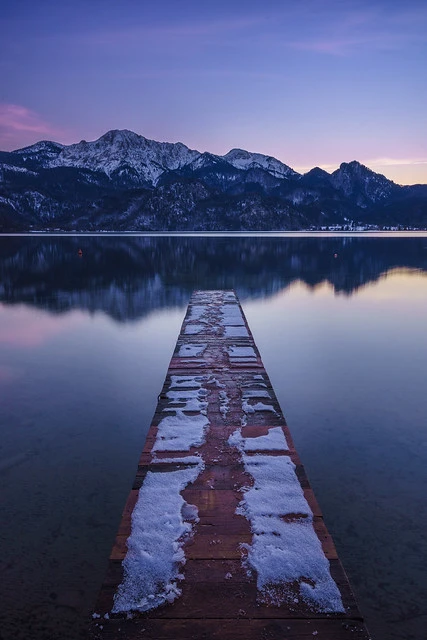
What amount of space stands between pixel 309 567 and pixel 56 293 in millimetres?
38459

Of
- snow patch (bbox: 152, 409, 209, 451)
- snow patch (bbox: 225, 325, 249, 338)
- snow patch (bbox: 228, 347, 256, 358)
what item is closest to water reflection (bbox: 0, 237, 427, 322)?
snow patch (bbox: 225, 325, 249, 338)

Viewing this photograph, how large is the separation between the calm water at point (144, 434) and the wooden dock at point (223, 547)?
4.05 feet

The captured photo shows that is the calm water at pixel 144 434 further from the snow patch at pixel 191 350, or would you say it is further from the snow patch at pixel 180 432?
the snow patch at pixel 191 350

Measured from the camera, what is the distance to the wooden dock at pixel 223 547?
5.38 metres

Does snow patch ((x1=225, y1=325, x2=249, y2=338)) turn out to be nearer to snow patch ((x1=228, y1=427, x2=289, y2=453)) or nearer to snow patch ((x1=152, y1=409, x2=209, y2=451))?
snow patch ((x1=152, y1=409, x2=209, y2=451))

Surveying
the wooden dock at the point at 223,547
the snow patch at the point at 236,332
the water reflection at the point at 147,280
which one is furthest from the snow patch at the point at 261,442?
the water reflection at the point at 147,280

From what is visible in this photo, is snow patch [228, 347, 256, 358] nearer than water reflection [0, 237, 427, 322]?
Yes

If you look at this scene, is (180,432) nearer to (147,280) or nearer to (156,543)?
(156,543)

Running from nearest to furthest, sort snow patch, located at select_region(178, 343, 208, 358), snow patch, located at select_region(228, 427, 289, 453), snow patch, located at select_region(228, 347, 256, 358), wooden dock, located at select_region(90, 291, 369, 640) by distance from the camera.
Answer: wooden dock, located at select_region(90, 291, 369, 640)
snow patch, located at select_region(228, 427, 289, 453)
snow patch, located at select_region(228, 347, 256, 358)
snow patch, located at select_region(178, 343, 208, 358)

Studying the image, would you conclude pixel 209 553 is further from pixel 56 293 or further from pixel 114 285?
pixel 114 285

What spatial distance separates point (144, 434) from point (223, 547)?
651 centimetres

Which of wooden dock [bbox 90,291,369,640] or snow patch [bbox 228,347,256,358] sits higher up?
wooden dock [bbox 90,291,369,640]

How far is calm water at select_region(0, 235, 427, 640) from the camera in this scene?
721 cm

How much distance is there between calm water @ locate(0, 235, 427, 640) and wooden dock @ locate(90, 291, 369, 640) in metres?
1.23
